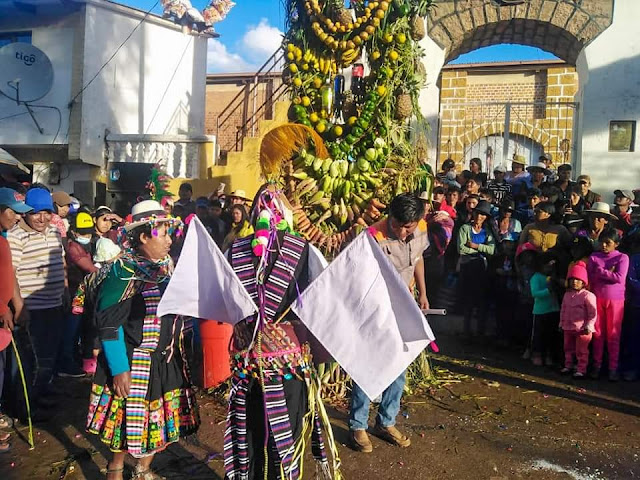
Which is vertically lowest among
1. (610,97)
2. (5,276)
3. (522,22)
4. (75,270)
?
(75,270)

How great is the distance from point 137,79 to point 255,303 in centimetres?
1421

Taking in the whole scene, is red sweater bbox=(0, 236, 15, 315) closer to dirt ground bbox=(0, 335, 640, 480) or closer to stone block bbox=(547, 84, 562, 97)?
dirt ground bbox=(0, 335, 640, 480)

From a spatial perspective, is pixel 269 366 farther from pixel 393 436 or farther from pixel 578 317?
pixel 578 317

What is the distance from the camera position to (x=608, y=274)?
19.1ft

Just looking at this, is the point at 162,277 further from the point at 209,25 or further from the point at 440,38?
the point at 209,25

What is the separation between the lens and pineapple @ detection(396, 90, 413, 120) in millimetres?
5188

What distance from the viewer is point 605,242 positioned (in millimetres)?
5875

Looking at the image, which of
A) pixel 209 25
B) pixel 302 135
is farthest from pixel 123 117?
pixel 302 135

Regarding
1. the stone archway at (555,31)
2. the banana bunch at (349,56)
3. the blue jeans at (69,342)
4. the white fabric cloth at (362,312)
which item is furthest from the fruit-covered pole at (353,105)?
the stone archway at (555,31)

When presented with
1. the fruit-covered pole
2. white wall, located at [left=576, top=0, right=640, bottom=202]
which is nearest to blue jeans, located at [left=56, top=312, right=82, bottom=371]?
the fruit-covered pole

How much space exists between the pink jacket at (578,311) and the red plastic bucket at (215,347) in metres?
3.61

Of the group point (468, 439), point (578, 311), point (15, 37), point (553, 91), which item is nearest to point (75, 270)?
point (468, 439)

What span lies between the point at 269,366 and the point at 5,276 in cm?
216

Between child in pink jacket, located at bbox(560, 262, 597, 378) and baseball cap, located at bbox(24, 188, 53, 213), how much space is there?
210 inches
